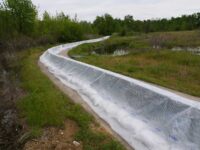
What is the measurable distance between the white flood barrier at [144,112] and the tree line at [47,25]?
26.2 meters

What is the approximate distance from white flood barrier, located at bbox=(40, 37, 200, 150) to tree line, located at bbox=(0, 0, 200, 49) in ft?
86.1

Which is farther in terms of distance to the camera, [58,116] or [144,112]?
[58,116]

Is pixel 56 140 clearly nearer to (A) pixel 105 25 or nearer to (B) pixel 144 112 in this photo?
(B) pixel 144 112

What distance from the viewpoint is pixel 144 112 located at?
6.96 m

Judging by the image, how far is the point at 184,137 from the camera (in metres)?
5.32

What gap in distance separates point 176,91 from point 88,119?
3590 mm

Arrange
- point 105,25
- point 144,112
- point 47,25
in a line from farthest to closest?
1. point 105,25
2. point 47,25
3. point 144,112

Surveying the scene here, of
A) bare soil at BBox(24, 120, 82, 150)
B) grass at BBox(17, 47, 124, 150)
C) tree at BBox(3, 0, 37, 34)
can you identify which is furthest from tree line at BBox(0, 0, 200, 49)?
bare soil at BBox(24, 120, 82, 150)

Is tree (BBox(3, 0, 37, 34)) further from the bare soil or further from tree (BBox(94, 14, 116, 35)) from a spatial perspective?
tree (BBox(94, 14, 116, 35))

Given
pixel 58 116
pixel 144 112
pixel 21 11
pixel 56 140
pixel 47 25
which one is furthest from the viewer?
pixel 47 25

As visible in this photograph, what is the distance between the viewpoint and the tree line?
130 feet

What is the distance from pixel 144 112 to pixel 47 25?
49485 millimetres

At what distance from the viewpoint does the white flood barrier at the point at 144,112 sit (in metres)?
5.41

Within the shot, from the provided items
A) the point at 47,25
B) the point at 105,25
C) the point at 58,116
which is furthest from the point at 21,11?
the point at 105,25
